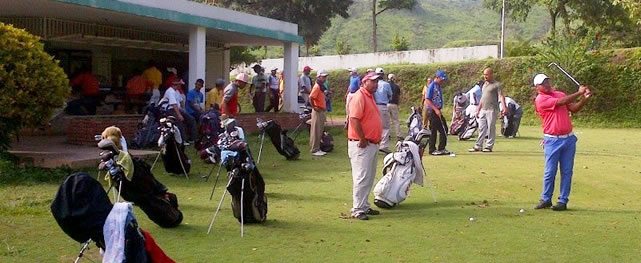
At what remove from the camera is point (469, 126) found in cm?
1975

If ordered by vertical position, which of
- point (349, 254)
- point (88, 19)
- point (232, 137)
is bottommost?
point (349, 254)

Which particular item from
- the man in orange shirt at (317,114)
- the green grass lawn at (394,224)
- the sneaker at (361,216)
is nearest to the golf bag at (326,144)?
the man in orange shirt at (317,114)

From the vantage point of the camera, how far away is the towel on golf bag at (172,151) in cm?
1133

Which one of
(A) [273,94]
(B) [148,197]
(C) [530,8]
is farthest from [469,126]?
(C) [530,8]

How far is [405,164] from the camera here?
9555 millimetres

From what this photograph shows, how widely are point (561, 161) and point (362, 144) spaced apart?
253 centimetres

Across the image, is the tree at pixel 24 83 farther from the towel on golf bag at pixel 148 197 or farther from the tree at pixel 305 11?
the tree at pixel 305 11

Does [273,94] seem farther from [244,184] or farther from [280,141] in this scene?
[244,184]

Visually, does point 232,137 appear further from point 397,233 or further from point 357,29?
point 357,29

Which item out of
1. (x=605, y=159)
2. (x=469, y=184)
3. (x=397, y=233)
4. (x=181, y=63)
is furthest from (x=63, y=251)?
(x=181, y=63)

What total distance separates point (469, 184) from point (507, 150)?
5.59 metres

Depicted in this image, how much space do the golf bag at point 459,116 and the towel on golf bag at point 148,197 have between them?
13.4 m

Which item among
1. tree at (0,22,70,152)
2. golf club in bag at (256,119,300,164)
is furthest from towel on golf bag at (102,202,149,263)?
golf club in bag at (256,119,300,164)

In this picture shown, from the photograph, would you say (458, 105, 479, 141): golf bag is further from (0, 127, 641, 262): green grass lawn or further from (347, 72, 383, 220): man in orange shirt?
(347, 72, 383, 220): man in orange shirt
